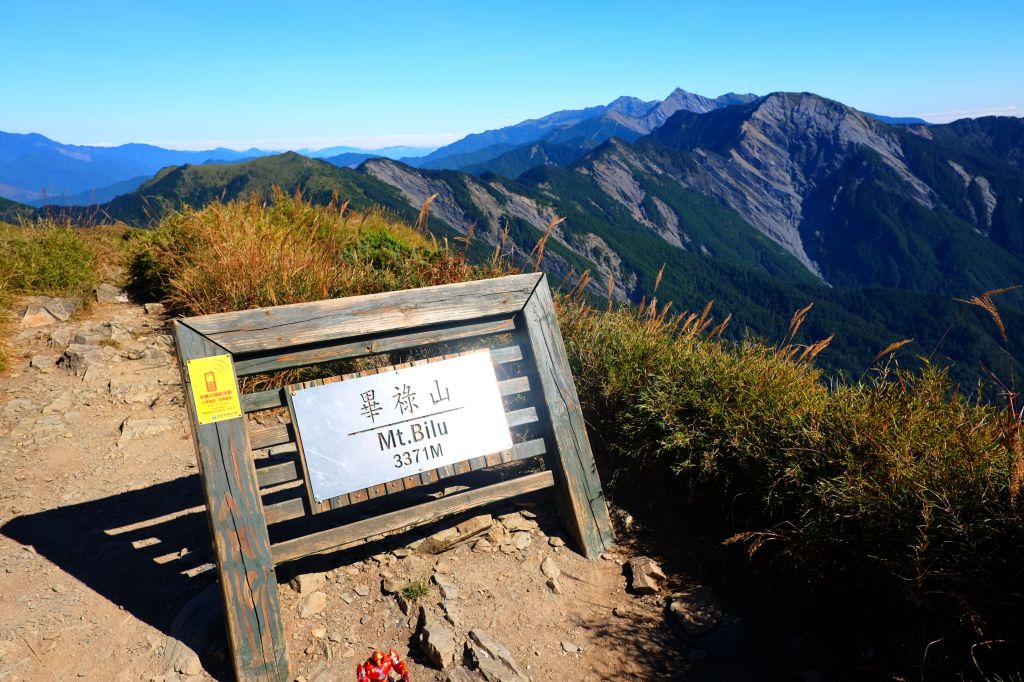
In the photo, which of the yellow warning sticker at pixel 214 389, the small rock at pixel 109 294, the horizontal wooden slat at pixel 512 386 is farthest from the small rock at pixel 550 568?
the small rock at pixel 109 294

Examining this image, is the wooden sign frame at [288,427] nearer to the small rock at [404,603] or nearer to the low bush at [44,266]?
the small rock at [404,603]

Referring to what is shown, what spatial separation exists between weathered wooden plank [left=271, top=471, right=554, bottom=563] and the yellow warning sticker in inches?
25.7

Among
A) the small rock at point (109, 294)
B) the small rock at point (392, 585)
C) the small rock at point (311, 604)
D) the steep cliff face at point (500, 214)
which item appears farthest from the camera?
the steep cliff face at point (500, 214)

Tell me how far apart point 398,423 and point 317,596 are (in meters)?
Answer: 0.96

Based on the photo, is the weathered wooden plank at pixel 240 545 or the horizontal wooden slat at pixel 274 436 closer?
the weathered wooden plank at pixel 240 545

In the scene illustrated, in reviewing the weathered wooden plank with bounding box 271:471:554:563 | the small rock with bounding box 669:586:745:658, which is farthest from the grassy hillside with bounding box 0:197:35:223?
the small rock with bounding box 669:586:745:658

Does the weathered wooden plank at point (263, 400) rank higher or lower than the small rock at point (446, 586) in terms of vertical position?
higher

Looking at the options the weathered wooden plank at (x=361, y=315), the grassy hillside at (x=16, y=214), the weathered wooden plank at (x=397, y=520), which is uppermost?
the grassy hillside at (x=16, y=214)

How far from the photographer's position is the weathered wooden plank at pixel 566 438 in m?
3.45

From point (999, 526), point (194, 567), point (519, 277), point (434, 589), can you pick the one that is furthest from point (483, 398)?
point (999, 526)

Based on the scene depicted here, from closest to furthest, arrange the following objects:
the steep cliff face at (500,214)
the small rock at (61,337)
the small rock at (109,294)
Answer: the small rock at (61,337) < the small rock at (109,294) < the steep cliff face at (500,214)

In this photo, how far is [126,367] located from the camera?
5.41m

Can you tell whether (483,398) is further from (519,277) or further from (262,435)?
(262,435)

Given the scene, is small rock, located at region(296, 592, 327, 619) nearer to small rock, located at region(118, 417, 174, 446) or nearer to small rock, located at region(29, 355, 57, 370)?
small rock, located at region(118, 417, 174, 446)
